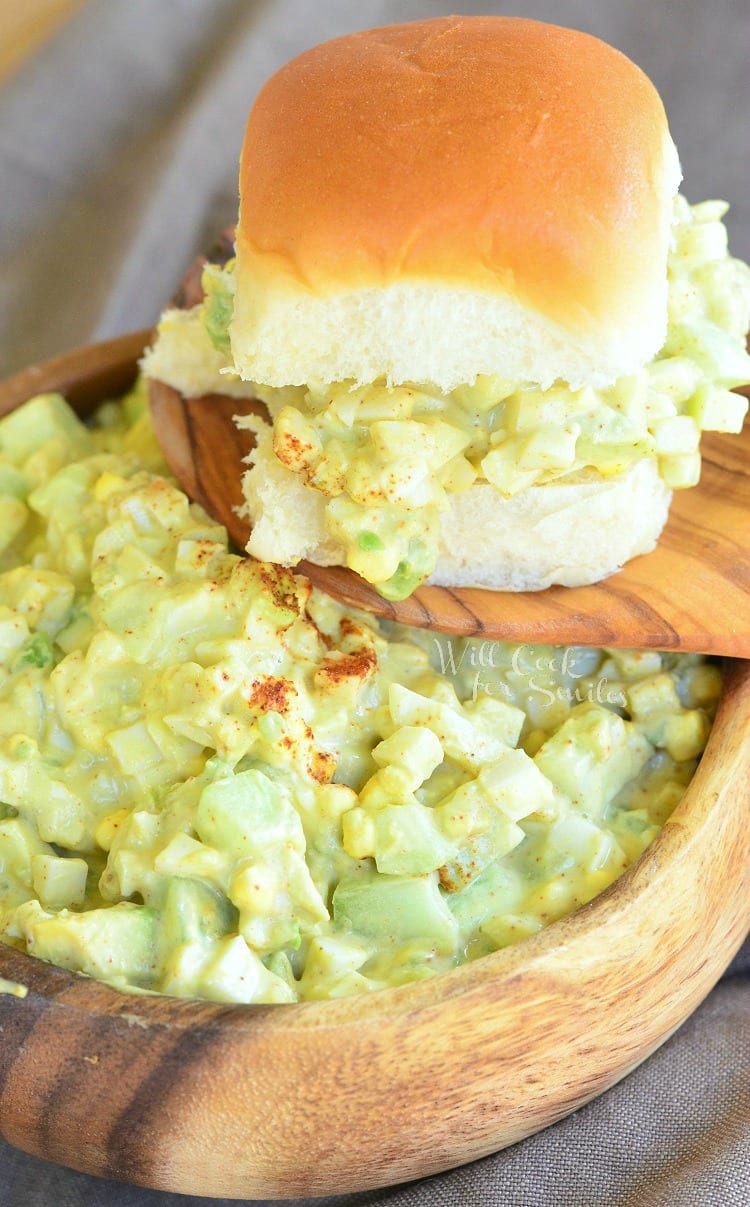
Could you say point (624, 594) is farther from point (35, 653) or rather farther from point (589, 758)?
point (35, 653)

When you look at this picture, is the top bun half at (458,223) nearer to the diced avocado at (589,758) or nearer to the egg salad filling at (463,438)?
the egg salad filling at (463,438)

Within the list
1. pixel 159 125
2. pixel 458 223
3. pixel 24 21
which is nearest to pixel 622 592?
pixel 458 223

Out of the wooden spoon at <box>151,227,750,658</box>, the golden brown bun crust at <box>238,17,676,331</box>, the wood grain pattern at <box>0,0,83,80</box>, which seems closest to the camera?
the golden brown bun crust at <box>238,17,676,331</box>

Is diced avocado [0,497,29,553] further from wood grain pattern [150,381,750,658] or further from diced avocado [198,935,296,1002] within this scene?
diced avocado [198,935,296,1002]

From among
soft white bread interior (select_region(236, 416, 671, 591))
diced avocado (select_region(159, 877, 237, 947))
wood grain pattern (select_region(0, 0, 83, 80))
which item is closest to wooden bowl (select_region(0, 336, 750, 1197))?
diced avocado (select_region(159, 877, 237, 947))

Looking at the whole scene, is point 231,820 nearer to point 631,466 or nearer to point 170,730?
point 170,730

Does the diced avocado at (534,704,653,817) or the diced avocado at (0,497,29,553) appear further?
the diced avocado at (0,497,29,553)
